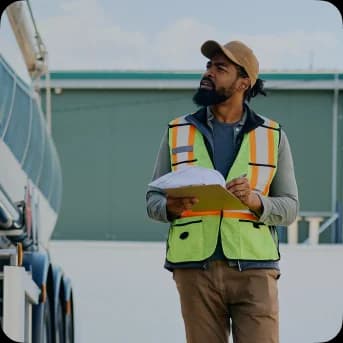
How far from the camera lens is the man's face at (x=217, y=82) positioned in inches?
173

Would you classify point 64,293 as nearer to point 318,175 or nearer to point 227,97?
point 227,97

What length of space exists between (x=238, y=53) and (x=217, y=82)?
13 cm

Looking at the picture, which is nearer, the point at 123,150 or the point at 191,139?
the point at 191,139

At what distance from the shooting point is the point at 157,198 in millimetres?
4367

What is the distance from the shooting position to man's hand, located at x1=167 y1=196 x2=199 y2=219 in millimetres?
4211

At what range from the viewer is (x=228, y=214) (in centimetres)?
439

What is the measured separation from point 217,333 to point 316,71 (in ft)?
68.8

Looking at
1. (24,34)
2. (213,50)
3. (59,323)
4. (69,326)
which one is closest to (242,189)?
(213,50)

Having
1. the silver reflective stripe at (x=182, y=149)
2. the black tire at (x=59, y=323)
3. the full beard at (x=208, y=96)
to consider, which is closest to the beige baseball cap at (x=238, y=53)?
the full beard at (x=208, y=96)

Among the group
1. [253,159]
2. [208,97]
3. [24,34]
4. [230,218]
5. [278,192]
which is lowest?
[230,218]

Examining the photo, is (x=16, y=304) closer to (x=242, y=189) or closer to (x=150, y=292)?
(x=242, y=189)

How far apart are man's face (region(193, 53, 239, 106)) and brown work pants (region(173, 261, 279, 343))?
57cm

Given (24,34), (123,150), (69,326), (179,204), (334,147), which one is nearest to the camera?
(179,204)

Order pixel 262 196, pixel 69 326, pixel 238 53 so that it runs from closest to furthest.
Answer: pixel 262 196 < pixel 238 53 < pixel 69 326
